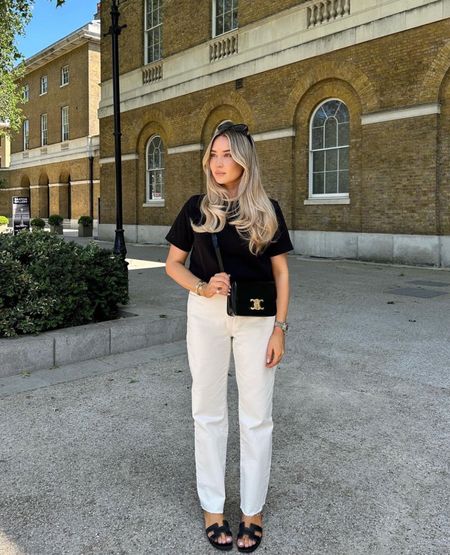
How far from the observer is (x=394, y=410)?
4.27 m

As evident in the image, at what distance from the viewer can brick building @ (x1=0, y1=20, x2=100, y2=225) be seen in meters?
36.9

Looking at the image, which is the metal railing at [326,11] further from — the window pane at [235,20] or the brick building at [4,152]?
the brick building at [4,152]

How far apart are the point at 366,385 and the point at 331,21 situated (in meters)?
13.3

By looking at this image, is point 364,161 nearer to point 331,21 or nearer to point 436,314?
point 331,21

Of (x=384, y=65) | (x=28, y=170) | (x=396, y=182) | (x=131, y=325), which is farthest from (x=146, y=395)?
(x=28, y=170)

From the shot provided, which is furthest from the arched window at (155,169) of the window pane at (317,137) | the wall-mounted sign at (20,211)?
the window pane at (317,137)

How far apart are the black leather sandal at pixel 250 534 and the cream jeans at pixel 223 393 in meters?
0.07

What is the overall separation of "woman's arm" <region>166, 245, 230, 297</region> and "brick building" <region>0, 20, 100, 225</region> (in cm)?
3559

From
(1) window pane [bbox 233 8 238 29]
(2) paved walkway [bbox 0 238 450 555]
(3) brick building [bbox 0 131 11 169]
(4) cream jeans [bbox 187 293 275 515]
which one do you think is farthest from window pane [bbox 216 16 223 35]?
(3) brick building [bbox 0 131 11 169]

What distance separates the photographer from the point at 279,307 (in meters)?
2.64

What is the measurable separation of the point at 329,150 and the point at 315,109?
132 centimetres

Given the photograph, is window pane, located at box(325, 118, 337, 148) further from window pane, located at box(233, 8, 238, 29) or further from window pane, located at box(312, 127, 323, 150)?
window pane, located at box(233, 8, 238, 29)

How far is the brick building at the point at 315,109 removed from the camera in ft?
44.0

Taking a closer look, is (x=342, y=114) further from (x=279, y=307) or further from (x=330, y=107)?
(x=279, y=307)
